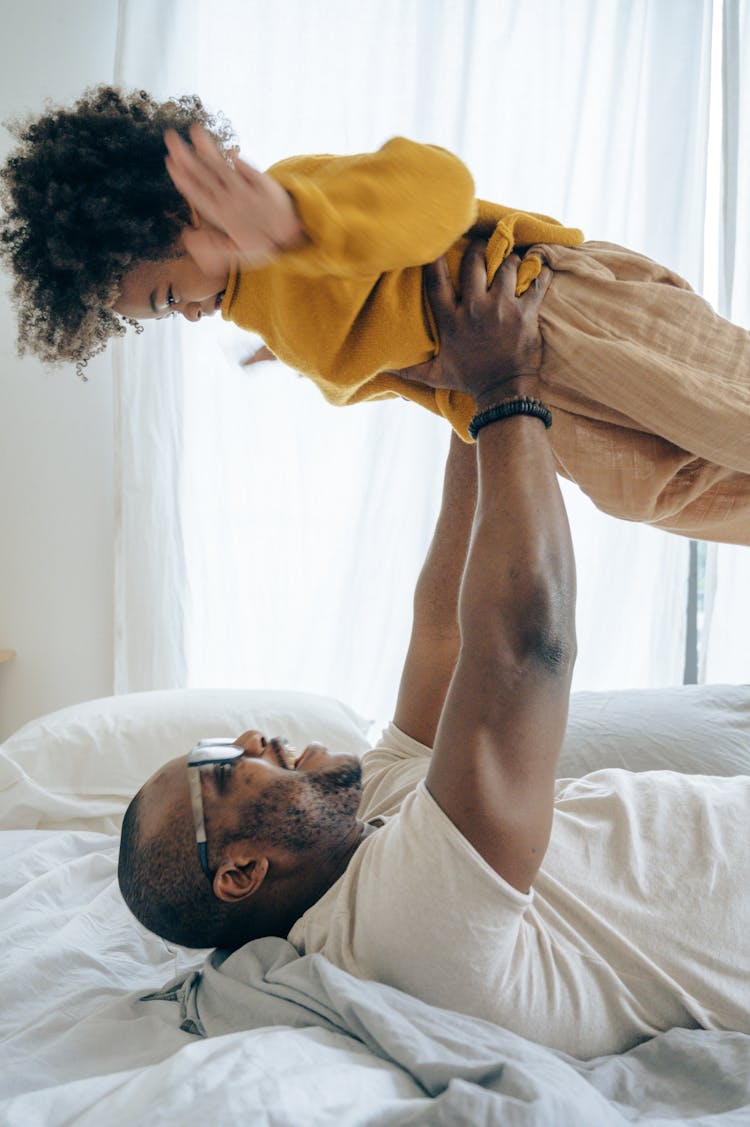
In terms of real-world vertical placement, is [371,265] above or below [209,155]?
below

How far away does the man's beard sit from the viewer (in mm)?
1099

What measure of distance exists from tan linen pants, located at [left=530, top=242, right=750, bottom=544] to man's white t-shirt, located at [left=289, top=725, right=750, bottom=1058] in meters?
0.40

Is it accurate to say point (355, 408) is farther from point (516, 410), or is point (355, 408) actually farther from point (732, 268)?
point (516, 410)

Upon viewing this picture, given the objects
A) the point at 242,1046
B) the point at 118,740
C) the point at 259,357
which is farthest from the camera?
the point at 118,740

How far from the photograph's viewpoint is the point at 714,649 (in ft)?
9.28

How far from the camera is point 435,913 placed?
88 cm

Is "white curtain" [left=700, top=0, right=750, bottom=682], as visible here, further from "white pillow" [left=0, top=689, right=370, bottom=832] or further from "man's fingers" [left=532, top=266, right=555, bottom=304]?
"man's fingers" [left=532, top=266, right=555, bottom=304]

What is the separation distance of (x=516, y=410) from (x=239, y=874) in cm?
64

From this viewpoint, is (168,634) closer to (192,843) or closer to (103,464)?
(103,464)

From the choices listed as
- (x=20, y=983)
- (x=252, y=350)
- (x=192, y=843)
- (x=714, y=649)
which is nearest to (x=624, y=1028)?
(x=192, y=843)

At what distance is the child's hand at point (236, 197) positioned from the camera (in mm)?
931

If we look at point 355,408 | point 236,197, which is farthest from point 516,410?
point 355,408

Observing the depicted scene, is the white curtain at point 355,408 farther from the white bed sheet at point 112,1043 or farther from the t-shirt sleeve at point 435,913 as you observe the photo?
the t-shirt sleeve at point 435,913

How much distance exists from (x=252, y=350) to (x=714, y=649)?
200cm
